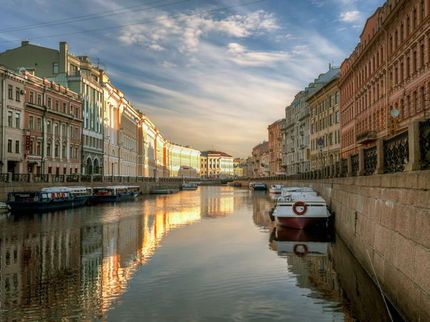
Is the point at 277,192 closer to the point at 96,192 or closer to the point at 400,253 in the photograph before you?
the point at 96,192

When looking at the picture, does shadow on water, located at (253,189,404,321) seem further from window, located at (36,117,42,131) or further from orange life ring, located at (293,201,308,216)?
window, located at (36,117,42,131)

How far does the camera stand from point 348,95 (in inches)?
2625

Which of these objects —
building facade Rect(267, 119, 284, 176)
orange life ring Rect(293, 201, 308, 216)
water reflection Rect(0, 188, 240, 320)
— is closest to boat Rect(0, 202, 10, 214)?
water reflection Rect(0, 188, 240, 320)

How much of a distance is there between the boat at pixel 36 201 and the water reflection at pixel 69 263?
762 centimetres

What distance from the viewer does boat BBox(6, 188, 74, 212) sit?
1636 inches

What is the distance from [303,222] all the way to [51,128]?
4435 cm

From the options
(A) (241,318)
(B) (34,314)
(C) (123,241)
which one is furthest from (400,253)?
(C) (123,241)

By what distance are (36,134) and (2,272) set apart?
45.2m

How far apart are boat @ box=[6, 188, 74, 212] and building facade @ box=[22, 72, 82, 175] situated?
12221mm

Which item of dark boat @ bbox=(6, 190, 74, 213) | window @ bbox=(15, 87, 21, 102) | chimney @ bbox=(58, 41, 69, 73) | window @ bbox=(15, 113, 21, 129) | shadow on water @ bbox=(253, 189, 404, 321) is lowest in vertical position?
shadow on water @ bbox=(253, 189, 404, 321)

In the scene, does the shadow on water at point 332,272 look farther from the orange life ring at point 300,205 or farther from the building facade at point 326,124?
the building facade at point 326,124

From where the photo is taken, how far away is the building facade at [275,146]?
13962 cm

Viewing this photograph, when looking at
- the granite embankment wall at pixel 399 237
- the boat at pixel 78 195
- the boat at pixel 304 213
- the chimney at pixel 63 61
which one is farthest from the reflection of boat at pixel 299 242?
the chimney at pixel 63 61

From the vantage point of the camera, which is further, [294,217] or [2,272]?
[294,217]
